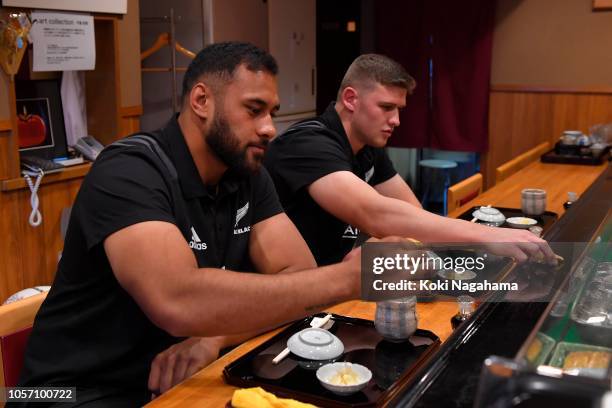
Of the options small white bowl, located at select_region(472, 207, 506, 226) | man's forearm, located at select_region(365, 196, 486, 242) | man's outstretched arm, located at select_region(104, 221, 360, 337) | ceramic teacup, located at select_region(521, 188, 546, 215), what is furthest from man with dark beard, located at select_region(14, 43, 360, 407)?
ceramic teacup, located at select_region(521, 188, 546, 215)

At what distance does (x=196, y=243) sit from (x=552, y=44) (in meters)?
4.89

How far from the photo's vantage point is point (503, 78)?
5918 mm

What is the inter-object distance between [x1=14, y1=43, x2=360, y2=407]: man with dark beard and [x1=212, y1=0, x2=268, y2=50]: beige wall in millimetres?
2989

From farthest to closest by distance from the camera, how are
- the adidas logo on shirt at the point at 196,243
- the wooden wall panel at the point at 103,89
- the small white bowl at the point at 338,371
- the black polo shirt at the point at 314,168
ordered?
1. the wooden wall panel at the point at 103,89
2. the black polo shirt at the point at 314,168
3. the adidas logo on shirt at the point at 196,243
4. the small white bowl at the point at 338,371

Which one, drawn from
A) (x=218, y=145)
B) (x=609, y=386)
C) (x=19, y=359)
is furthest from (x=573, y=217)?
(x=19, y=359)

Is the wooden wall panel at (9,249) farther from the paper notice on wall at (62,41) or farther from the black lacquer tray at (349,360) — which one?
the black lacquer tray at (349,360)

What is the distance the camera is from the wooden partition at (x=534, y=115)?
560 cm

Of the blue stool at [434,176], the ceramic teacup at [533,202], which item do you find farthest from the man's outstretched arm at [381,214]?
the blue stool at [434,176]

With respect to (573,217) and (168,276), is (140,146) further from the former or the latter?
(573,217)

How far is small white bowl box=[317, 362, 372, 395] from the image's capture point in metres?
1.25

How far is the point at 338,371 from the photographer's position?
131cm

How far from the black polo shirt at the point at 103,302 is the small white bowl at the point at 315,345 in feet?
1.29

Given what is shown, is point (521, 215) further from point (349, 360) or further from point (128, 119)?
point (128, 119)

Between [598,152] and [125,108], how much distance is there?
322 centimetres
